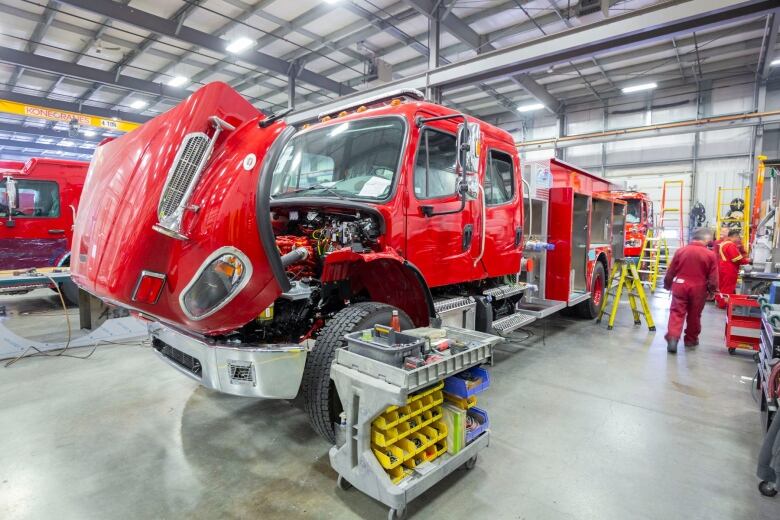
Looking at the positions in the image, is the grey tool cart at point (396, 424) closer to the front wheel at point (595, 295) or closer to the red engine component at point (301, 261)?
the red engine component at point (301, 261)

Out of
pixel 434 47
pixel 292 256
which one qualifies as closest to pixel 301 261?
pixel 292 256

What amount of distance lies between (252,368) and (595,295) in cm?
586

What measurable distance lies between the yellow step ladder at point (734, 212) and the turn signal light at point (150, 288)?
34.4 ft

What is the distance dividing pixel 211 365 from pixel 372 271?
1140 mm

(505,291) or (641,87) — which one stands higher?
(641,87)

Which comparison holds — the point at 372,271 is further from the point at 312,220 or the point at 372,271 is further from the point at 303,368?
the point at 303,368

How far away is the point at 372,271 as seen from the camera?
278 cm

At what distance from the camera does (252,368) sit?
2041mm

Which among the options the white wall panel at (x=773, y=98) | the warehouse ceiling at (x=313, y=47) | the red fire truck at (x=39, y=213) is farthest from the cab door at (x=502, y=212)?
the white wall panel at (x=773, y=98)

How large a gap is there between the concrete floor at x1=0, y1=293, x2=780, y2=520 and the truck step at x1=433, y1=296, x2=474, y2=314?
0.79m

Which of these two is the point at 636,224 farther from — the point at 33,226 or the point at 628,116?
the point at 33,226

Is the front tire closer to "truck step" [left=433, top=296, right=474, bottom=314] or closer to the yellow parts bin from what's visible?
the yellow parts bin

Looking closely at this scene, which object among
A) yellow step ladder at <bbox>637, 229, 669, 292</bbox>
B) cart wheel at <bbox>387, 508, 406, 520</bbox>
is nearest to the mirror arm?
cart wheel at <bbox>387, 508, 406, 520</bbox>

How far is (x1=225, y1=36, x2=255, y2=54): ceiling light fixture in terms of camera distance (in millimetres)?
7938
